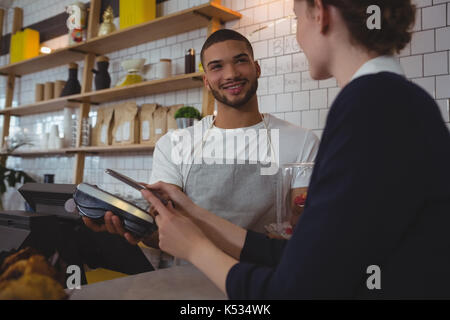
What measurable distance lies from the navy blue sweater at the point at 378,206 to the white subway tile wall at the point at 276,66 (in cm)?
172

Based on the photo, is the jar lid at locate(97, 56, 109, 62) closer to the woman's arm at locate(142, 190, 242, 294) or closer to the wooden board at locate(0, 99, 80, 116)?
the wooden board at locate(0, 99, 80, 116)

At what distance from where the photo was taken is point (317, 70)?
0.84m

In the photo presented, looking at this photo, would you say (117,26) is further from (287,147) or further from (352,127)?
(352,127)

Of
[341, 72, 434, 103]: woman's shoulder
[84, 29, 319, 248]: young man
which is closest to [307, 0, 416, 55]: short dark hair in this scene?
[341, 72, 434, 103]: woman's shoulder

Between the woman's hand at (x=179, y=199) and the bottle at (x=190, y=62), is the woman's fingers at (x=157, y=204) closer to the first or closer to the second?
the woman's hand at (x=179, y=199)

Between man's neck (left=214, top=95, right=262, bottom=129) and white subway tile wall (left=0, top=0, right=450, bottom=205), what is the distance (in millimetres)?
802

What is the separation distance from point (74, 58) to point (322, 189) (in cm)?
411

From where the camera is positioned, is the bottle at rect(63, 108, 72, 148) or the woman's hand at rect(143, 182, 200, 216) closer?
the woman's hand at rect(143, 182, 200, 216)

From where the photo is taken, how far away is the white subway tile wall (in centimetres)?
230

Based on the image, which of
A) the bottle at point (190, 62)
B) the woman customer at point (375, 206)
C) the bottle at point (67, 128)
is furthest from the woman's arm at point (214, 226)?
the bottle at point (67, 128)

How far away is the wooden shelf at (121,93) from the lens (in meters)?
3.10

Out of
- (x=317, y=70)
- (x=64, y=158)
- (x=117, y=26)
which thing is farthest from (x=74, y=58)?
(x=317, y=70)

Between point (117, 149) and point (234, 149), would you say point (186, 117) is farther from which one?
point (234, 149)
